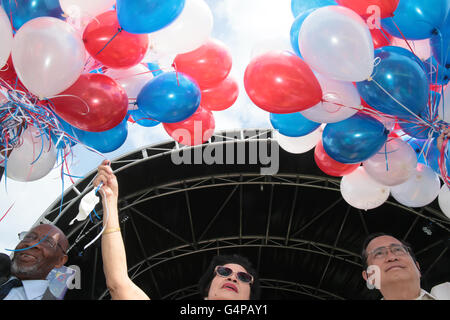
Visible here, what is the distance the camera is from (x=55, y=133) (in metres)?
2.68

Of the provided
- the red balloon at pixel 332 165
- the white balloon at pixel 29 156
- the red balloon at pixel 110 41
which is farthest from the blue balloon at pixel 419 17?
the white balloon at pixel 29 156

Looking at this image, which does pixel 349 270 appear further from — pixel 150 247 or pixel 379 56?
pixel 379 56

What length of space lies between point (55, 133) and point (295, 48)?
5.98 feet

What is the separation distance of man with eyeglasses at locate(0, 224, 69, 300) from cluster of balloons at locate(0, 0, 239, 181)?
0.53 metres

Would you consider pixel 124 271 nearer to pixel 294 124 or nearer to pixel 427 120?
pixel 294 124

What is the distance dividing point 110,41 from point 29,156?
3.65 ft

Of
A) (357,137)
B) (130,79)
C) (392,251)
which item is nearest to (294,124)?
(357,137)

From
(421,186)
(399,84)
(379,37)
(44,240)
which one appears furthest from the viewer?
(421,186)

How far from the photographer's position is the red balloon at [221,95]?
3.19 meters

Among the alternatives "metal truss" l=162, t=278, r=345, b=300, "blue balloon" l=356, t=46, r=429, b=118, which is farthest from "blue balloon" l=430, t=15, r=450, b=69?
"metal truss" l=162, t=278, r=345, b=300

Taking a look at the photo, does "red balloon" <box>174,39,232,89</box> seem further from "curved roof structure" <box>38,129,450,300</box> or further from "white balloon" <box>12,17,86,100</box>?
"curved roof structure" <box>38,129,450,300</box>

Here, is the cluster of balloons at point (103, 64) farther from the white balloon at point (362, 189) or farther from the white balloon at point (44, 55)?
the white balloon at point (362, 189)

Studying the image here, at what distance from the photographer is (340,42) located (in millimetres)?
2254
